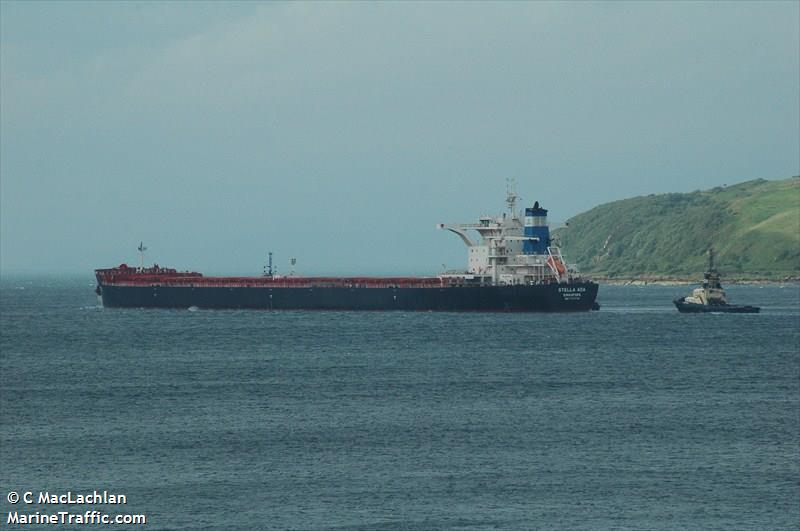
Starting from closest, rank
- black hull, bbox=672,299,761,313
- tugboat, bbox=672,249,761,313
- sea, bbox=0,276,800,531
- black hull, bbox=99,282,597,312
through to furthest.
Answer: sea, bbox=0,276,800,531 → black hull, bbox=99,282,597,312 → black hull, bbox=672,299,761,313 → tugboat, bbox=672,249,761,313

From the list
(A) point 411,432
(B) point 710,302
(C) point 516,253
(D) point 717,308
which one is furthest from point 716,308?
(A) point 411,432

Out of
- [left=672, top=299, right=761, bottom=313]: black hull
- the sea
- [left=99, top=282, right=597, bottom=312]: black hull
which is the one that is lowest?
the sea

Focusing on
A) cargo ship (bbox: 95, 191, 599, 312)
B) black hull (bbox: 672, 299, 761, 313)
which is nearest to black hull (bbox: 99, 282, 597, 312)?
cargo ship (bbox: 95, 191, 599, 312)

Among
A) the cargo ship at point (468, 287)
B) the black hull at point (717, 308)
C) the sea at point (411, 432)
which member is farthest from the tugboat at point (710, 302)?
the sea at point (411, 432)

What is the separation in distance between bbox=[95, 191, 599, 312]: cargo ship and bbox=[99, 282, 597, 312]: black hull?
87 millimetres

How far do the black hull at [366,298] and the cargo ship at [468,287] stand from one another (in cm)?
9

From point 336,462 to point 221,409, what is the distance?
1340cm

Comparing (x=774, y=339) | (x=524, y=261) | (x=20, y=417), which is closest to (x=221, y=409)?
(x=20, y=417)

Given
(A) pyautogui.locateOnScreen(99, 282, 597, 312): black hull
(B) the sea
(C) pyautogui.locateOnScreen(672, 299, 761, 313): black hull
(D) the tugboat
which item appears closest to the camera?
(B) the sea

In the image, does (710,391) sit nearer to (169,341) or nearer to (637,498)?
(637,498)

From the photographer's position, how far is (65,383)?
208ft

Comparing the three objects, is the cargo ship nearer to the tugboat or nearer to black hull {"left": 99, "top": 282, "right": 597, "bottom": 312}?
black hull {"left": 99, "top": 282, "right": 597, "bottom": 312}

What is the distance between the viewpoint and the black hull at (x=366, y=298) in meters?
108

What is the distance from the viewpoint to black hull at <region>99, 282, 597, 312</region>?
10775cm
